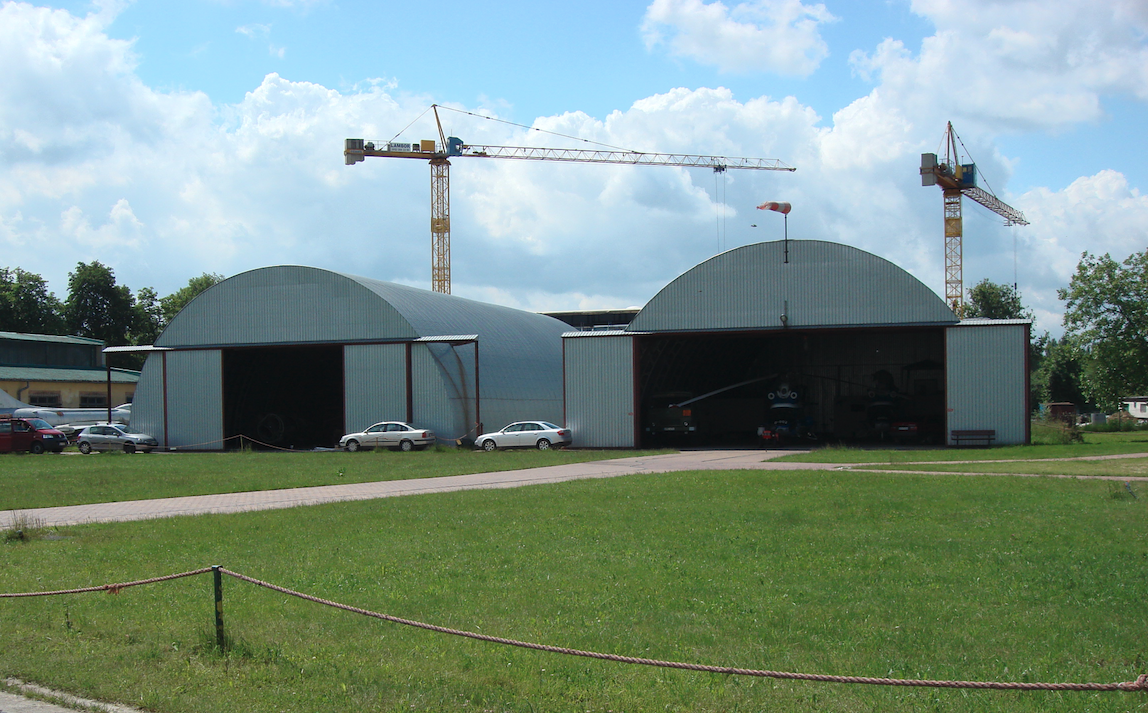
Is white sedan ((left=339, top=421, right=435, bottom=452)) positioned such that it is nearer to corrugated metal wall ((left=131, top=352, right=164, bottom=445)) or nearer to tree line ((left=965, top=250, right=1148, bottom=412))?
corrugated metal wall ((left=131, top=352, right=164, bottom=445))

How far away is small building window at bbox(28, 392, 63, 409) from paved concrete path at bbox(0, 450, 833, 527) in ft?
179

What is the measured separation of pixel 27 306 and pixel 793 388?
267 feet

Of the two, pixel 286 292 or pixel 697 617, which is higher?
pixel 286 292

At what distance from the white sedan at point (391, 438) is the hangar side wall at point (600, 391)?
21.1 feet

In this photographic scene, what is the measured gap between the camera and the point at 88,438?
4347 centimetres

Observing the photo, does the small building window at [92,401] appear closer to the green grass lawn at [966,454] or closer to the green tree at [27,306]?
the green tree at [27,306]

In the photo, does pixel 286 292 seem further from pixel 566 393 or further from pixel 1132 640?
pixel 1132 640

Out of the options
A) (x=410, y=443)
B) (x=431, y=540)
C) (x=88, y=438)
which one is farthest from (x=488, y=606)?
(x=88, y=438)

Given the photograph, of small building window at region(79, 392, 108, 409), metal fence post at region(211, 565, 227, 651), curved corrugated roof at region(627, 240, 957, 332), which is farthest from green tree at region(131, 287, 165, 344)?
metal fence post at region(211, 565, 227, 651)

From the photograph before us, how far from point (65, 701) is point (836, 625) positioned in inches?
247

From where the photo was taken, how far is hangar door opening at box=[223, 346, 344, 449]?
45.2 meters

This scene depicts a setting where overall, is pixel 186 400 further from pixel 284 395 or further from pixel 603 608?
pixel 603 608

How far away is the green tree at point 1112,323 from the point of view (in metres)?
49.4

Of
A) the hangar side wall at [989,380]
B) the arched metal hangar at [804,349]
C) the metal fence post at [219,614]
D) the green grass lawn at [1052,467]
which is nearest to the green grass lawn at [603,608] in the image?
the metal fence post at [219,614]
